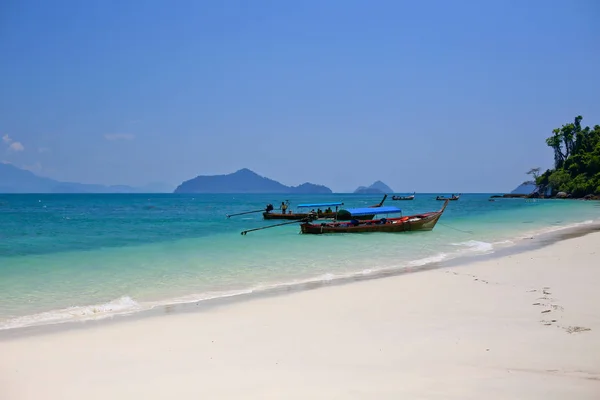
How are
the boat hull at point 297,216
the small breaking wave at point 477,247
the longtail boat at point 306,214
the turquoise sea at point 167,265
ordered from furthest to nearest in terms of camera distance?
the boat hull at point 297,216 < the longtail boat at point 306,214 < the small breaking wave at point 477,247 < the turquoise sea at point 167,265

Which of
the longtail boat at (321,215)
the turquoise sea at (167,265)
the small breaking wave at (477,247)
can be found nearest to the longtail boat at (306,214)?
the longtail boat at (321,215)

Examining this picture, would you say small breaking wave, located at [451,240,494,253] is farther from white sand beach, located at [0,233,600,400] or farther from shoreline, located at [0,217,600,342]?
white sand beach, located at [0,233,600,400]

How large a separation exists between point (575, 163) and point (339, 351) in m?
107

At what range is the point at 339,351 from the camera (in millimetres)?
6359

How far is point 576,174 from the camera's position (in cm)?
9831

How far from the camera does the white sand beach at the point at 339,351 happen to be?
16.6 feet

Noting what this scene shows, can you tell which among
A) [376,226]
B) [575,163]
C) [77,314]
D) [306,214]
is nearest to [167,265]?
[77,314]

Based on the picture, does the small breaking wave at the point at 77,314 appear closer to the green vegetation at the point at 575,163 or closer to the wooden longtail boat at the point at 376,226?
the wooden longtail boat at the point at 376,226

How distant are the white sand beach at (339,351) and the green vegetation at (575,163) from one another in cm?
9170

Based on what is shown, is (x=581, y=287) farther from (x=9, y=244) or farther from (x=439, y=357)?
(x=9, y=244)

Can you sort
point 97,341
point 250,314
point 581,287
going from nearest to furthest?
point 97,341 → point 250,314 → point 581,287

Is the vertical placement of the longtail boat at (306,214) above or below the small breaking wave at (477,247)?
above

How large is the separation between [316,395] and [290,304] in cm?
466

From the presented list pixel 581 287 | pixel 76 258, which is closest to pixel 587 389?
pixel 581 287
